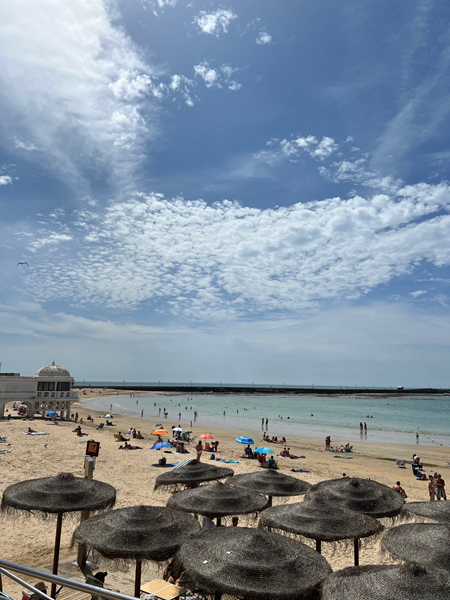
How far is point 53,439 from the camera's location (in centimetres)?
2602

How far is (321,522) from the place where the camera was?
697 cm

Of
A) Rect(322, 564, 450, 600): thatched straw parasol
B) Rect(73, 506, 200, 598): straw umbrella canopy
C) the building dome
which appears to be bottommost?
Rect(73, 506, 200, 598): straw umbrella canopy

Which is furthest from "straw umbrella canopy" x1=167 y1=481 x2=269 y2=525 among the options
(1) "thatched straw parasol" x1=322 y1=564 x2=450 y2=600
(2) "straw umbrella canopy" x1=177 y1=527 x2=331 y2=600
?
(1) "thatched straw parasol" x1=322 y1=564 x2=450 y2=600

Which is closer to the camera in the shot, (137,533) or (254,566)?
(254,566)

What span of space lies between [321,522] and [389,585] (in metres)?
2.64

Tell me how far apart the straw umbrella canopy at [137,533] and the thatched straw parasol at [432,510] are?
4931mm

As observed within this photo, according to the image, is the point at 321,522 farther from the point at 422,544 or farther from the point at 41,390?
the point at 41,390

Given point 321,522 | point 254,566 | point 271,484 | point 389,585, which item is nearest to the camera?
point 389,585

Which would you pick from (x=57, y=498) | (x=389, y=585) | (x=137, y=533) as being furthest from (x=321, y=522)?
(x=57, y=498)

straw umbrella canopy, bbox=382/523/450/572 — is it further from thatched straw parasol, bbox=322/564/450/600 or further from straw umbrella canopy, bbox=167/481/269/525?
straw umbrella canopy, bbox=167/481/269/525

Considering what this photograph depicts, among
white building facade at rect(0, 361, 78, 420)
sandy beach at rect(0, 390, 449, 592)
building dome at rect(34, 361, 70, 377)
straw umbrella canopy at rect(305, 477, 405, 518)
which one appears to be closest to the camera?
straw umbrella canopy at rect(305, 477, 405, 518)

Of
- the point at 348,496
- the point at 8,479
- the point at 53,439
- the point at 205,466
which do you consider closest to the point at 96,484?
the point at 205,466

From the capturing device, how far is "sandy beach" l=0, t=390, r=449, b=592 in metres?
9.81

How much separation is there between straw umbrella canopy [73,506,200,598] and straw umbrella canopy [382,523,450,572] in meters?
3.22
